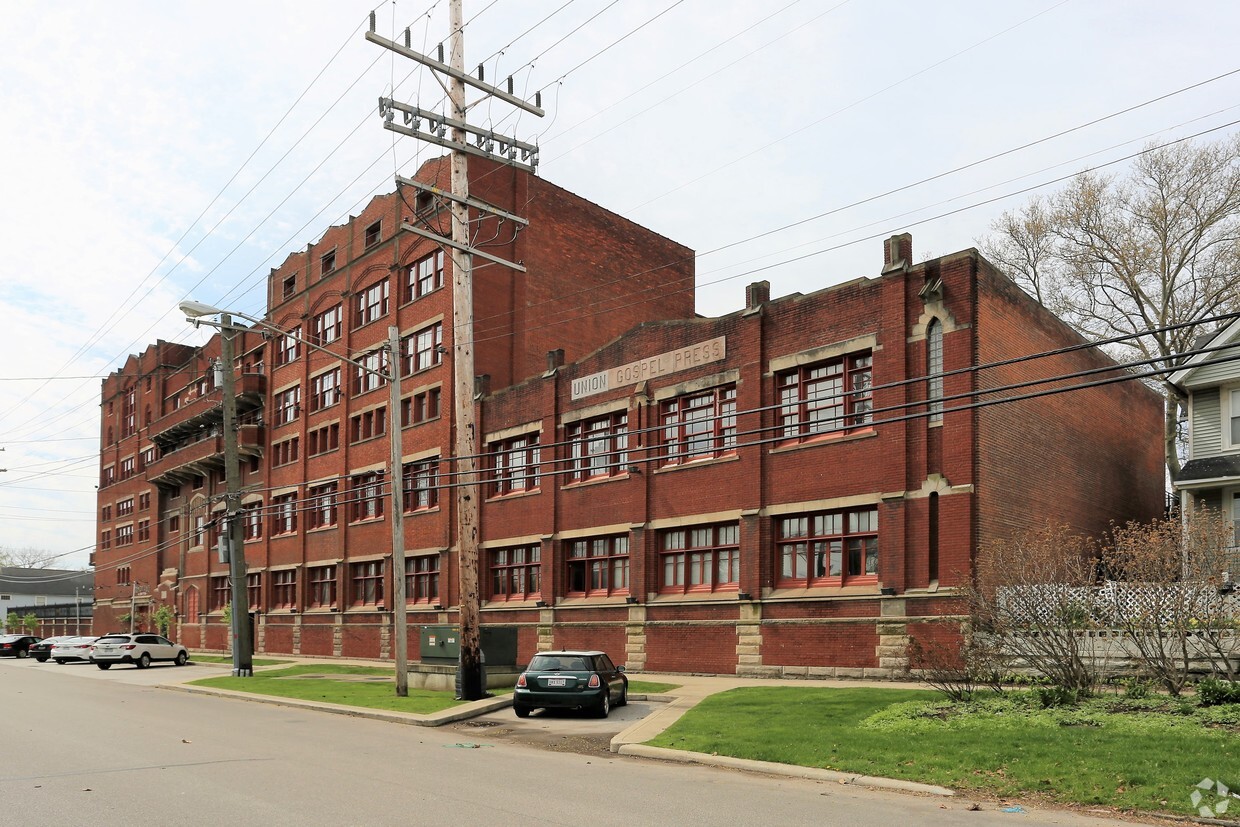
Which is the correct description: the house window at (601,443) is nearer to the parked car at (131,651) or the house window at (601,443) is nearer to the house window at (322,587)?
the house window at (322,587)

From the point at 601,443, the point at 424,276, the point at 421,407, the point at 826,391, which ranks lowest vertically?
the point at 601,443

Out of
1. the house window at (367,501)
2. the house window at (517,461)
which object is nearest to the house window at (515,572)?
the house window at (517,461)

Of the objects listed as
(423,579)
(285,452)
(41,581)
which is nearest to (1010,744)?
(423,579)

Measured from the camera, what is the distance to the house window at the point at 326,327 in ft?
173

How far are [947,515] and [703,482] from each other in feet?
27.4

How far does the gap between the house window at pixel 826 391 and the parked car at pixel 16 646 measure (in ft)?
162

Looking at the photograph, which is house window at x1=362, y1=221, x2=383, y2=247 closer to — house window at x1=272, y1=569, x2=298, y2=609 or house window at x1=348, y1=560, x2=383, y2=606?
house window at x1=348, y1=560, x2=383, y2=606

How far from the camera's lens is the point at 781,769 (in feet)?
45.9

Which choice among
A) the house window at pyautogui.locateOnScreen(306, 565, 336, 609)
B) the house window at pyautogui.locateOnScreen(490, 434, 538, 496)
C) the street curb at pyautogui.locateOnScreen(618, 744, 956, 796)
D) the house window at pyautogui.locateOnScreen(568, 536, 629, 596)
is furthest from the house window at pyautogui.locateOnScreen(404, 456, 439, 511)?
the street curb at pyautogui.locateOnScreen(618, 744, 956, 796)

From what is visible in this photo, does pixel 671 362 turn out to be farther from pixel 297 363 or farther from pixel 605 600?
pixel 297 363

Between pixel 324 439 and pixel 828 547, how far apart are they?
32348 millimetres

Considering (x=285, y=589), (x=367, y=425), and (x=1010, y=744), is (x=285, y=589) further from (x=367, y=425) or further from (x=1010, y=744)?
(x=1010, y=744)

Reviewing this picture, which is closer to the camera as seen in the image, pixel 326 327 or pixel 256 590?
pixel 326 327

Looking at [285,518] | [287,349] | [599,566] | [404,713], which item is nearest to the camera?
[404,713]
